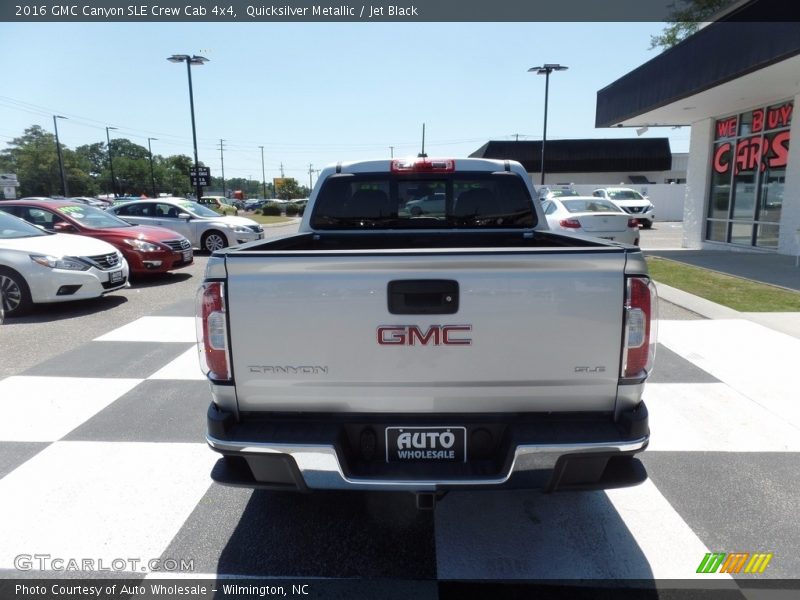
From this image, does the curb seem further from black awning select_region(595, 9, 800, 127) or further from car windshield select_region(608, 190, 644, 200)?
car windshield select_region(608, 190, 644, 200)

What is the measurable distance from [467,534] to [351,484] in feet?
3.23

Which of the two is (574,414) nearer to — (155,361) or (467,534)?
(467,534)

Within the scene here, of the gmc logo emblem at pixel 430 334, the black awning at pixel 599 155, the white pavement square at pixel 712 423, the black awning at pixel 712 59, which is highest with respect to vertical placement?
the black awning at pixel 599 155

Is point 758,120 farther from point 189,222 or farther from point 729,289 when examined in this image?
point 189,222

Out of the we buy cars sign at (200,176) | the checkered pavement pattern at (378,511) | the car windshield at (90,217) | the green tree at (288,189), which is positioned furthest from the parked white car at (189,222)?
the green tree at (288,189)

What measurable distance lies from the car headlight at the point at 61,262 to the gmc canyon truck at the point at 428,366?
6.68 m

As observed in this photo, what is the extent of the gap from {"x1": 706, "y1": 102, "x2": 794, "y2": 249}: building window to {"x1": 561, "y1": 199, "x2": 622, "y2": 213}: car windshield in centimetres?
377

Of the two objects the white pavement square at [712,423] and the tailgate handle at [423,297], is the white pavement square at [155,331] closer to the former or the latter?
the tailgate handle at [423,297]

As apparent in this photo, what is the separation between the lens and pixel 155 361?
575cm

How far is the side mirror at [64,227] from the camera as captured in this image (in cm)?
1017

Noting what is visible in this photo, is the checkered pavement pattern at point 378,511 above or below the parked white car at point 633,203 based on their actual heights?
below

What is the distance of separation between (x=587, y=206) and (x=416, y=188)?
34.1ft

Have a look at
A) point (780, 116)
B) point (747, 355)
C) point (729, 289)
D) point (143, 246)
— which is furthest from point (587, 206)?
point (143, 246)

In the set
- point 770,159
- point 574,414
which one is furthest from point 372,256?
point 770,159
